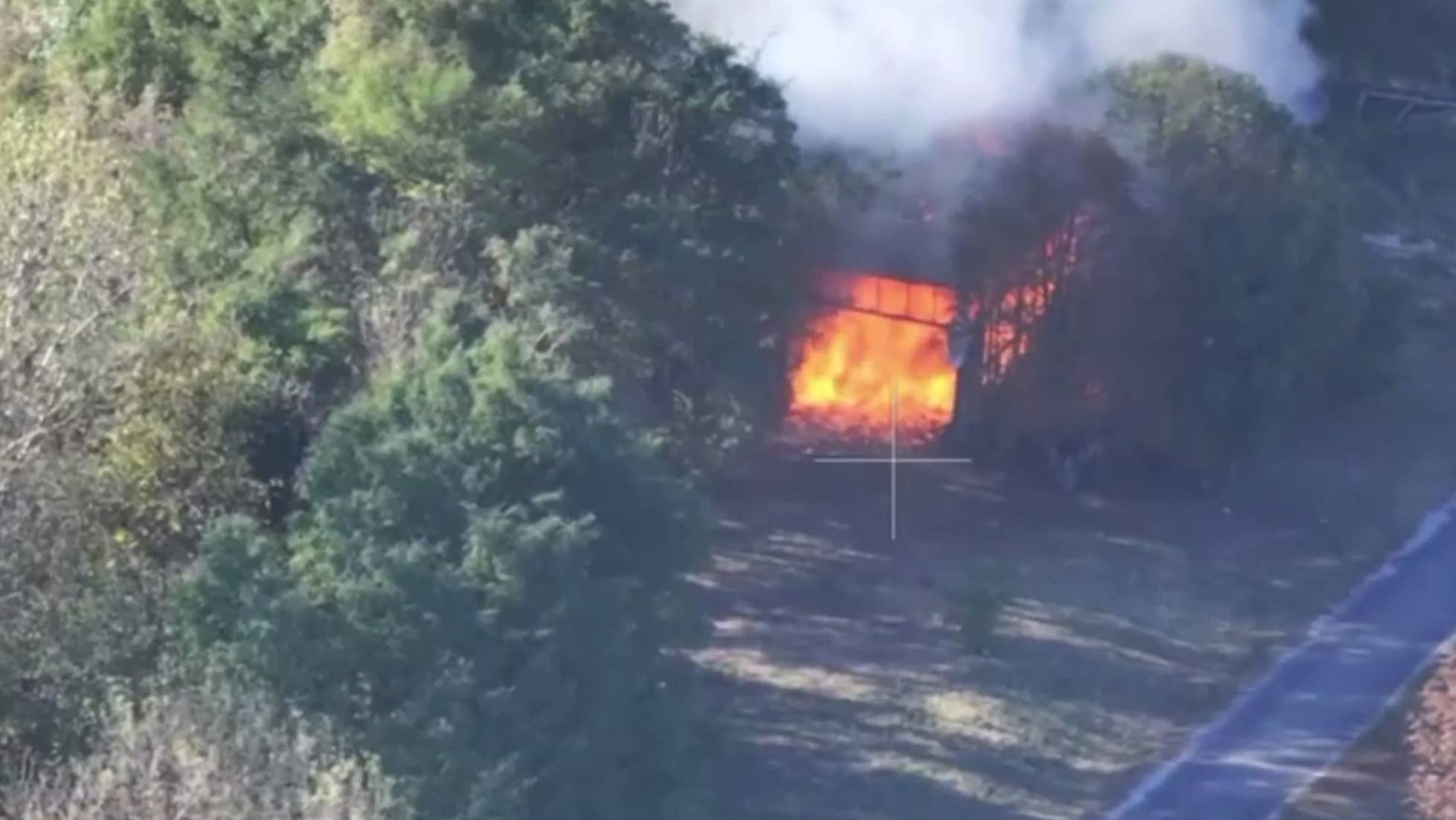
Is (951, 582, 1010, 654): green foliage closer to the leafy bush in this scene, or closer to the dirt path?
the dirt path

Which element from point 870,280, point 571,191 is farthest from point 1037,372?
point 571,191

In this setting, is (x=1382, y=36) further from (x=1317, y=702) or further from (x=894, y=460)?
(x=1317, y=702)

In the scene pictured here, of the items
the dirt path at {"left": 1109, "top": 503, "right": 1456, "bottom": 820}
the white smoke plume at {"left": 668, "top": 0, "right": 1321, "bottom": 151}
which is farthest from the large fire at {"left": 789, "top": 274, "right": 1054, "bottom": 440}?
the dirt path at {"left": 1109, "top": 503, "right": 1456, "bottom": 820}

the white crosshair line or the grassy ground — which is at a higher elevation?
the white crosshair line

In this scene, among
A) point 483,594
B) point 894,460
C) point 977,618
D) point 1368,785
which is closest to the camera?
point 483,594

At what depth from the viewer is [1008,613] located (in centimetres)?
3672

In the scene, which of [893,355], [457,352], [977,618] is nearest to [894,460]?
[893,355]

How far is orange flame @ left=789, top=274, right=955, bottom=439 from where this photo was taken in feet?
130

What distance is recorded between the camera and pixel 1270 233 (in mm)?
40844

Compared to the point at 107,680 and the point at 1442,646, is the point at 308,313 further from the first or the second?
the point at 1442,646

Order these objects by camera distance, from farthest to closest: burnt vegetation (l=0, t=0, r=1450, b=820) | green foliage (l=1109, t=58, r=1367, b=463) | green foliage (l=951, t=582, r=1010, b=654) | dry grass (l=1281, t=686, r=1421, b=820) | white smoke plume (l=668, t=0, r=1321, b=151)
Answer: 1. green foliage (l=1109, t=58, r=1367, b=463)
2. white smoke plume (l=668, t=0, r=1321, b=151)
3. green foliage (l=951, t=582, r=1010, b=654)
4. dry grass (l=1281, t=686, r=1421, b=820)
5. burnt vegetation (l=0, t=0, r=1450, b=820)

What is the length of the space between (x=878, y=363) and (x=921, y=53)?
4.89 metres

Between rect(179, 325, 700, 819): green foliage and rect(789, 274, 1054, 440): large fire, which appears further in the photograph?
rect(789, 274, 1054, 440): large fire

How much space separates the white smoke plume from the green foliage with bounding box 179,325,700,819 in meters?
12.6
